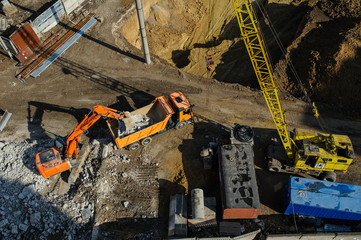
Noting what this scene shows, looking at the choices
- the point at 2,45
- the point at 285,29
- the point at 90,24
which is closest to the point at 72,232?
the point at 2,45

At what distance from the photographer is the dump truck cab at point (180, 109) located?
2161cm

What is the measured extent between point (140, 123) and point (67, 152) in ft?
18.2

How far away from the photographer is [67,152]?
65.3ft

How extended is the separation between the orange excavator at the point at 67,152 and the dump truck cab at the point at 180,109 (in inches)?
152

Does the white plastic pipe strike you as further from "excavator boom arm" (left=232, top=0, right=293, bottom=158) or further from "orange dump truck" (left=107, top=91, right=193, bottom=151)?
"excavator boom arm" (left=232, top=0, right=293, bottom=158)

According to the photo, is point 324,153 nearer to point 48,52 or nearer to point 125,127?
point 125,127

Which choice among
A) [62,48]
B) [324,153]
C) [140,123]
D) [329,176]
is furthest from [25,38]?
[329,176]

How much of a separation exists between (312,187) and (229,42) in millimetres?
19937

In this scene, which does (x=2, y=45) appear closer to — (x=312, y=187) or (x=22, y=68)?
(x=22, y=68)

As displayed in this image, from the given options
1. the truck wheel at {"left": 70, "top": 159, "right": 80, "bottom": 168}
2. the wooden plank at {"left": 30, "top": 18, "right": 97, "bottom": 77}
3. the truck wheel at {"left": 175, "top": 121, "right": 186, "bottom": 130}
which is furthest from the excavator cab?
the wooden plank at {"left": 30, "top": 18, "right": 97, "bottom": 77}

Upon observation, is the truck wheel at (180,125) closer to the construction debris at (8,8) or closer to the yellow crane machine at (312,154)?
the yellow crane machine at (312,154)

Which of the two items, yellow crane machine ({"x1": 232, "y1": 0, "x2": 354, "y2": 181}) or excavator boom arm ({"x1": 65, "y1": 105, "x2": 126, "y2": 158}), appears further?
excavator boom arm ({"x1": 65, "y1": 105, "x2": 126, "y2": 158})

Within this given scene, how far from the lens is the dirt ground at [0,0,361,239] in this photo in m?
19.7

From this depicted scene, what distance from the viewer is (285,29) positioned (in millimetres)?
33000
